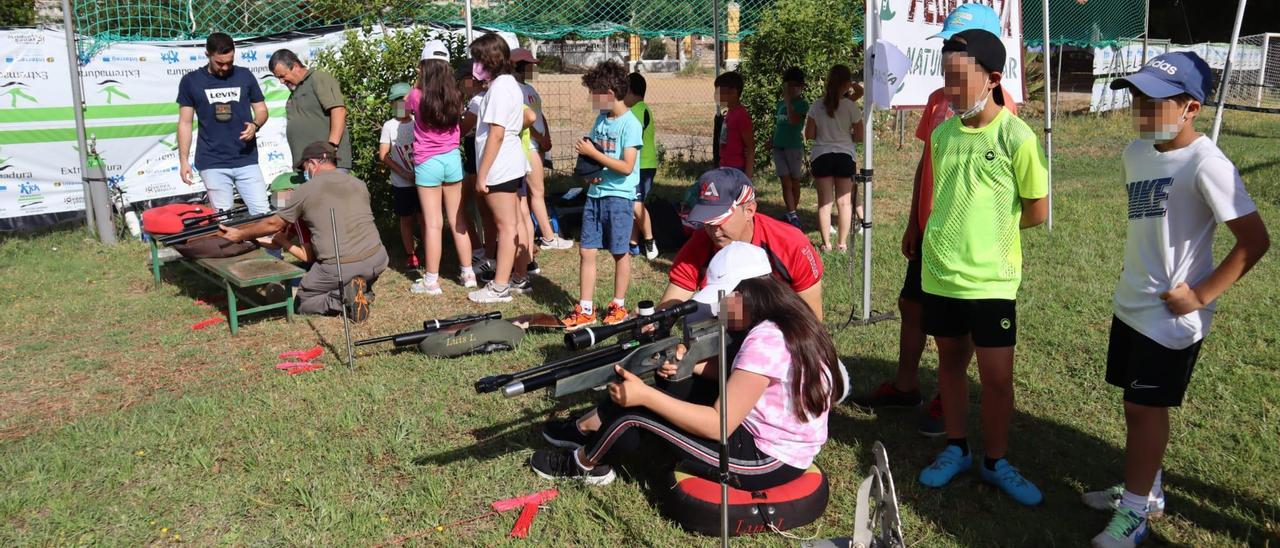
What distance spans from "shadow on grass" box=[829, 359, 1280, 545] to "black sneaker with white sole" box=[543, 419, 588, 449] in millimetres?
1232

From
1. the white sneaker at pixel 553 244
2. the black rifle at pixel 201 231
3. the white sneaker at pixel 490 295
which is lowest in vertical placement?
the white sneaker at pixel 490 295

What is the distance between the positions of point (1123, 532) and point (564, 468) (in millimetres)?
2186

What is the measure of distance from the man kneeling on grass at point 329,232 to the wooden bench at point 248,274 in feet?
0.55

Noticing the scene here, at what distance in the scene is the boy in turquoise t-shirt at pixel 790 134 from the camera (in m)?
8.49

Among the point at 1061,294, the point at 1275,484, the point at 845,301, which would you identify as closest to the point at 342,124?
the point at 845,301

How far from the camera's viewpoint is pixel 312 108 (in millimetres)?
7445

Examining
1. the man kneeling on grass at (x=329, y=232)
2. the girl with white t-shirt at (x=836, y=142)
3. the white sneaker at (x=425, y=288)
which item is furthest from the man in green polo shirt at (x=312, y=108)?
the girl with white t-shirt at (x=836, y=142)

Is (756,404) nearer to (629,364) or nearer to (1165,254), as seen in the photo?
(629,364)

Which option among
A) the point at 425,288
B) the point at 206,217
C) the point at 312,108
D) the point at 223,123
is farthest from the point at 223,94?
the point at 425,288

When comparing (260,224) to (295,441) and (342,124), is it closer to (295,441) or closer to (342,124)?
(342,124)

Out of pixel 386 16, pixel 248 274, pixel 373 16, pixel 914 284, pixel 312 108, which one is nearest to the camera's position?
pixel 914 284

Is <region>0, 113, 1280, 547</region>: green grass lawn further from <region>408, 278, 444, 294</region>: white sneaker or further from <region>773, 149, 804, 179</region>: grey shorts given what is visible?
<region>773, 149, 804, 179</region>: grey shorts

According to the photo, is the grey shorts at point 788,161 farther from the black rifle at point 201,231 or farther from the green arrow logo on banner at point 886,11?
the black rifle at point 201,231

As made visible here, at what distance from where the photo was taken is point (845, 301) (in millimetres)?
6520
